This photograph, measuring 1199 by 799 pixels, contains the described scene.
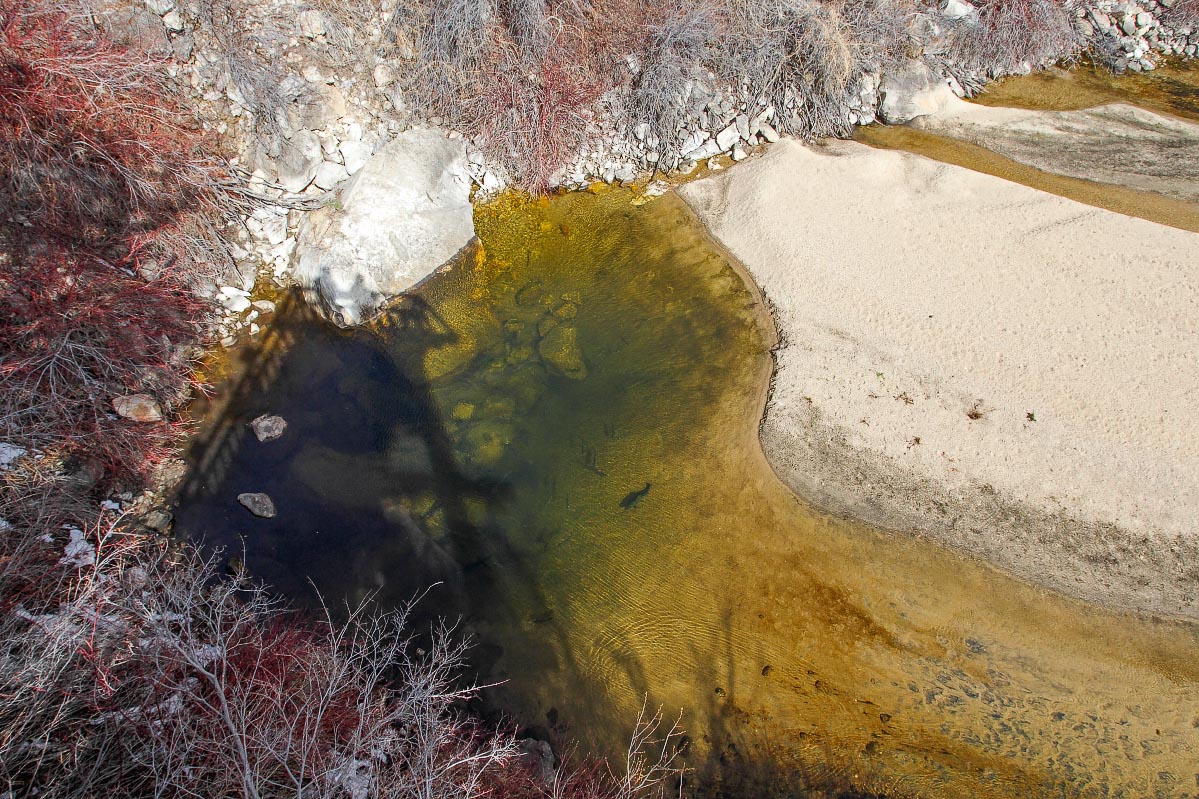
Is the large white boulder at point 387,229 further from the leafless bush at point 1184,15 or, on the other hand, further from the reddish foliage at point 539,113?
the leafless bush at point 1184,15

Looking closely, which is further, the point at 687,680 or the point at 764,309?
the point at 764,309

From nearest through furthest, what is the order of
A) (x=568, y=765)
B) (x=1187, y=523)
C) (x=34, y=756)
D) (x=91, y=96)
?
1. (x=34, y=756)
2. (x=568, y=765)
3. (x=1187, y=523)
4. (x=91, y=96)

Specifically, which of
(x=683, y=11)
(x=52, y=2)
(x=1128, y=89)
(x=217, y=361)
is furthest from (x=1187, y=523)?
(x=52, y=2)

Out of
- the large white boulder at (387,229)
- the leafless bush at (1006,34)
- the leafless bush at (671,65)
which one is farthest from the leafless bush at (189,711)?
the leafless bush at (1006,34)

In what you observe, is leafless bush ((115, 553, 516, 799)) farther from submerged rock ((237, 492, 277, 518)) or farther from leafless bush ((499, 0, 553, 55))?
leafless bush ((499, 0, 553, 55))

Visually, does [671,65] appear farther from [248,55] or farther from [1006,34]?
[248,55]

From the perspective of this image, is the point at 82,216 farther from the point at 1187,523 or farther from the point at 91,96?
the point at 1187,523

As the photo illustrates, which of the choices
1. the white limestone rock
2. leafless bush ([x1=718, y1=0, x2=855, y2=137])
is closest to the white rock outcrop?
leafless bush ([x1=718, y1=0, x2=855, y2=137])

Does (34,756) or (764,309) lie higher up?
(764,309)

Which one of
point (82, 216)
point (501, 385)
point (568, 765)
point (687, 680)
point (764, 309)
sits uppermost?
point (82, 216)
